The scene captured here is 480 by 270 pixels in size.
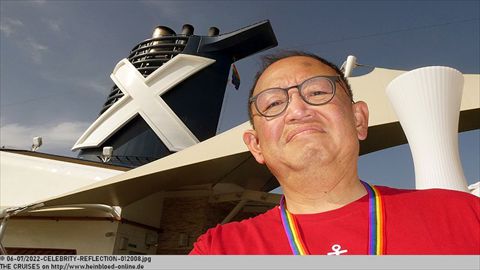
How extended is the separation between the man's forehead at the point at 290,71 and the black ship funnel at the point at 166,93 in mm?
12831

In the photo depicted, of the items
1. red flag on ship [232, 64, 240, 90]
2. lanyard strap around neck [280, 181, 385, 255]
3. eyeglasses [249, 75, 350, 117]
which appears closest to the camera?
lanyard strap around neck [280, 181, 385, 255]

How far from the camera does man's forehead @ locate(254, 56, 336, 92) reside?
1.54 m

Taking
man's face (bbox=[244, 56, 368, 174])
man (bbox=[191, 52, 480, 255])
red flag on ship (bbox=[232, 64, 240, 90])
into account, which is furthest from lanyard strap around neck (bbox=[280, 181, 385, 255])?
red flag on ship (bbox=[232, 64, 240, 90])

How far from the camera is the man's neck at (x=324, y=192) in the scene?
1.40 meters

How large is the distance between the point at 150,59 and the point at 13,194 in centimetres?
776

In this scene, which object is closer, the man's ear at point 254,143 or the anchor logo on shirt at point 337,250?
the anchor logo on shirt at point 337,250

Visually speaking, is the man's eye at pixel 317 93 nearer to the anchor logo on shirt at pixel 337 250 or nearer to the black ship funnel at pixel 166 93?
the anchor logo on shirt at pixel 337 250

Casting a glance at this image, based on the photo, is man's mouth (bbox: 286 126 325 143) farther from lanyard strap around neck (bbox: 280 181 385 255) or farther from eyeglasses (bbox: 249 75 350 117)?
lanyard strap around neck (bbox: 280 181 385 255)

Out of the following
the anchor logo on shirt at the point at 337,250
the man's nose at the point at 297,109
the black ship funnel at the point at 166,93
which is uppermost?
the black ship funnel at the point at 166,93

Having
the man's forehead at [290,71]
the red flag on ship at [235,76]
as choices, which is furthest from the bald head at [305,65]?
the red flag on ship at [235,76]

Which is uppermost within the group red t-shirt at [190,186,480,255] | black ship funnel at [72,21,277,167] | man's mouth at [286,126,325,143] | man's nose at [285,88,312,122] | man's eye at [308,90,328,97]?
black ship funnel at [72,21,277,167]

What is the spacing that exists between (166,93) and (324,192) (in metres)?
14.4

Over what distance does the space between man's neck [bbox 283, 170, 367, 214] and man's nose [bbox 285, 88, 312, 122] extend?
24cm

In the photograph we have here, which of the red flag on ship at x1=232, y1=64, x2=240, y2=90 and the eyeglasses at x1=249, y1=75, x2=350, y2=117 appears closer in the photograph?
the eyeglasses at x1=249, y1=75, x2=350, y2=117
